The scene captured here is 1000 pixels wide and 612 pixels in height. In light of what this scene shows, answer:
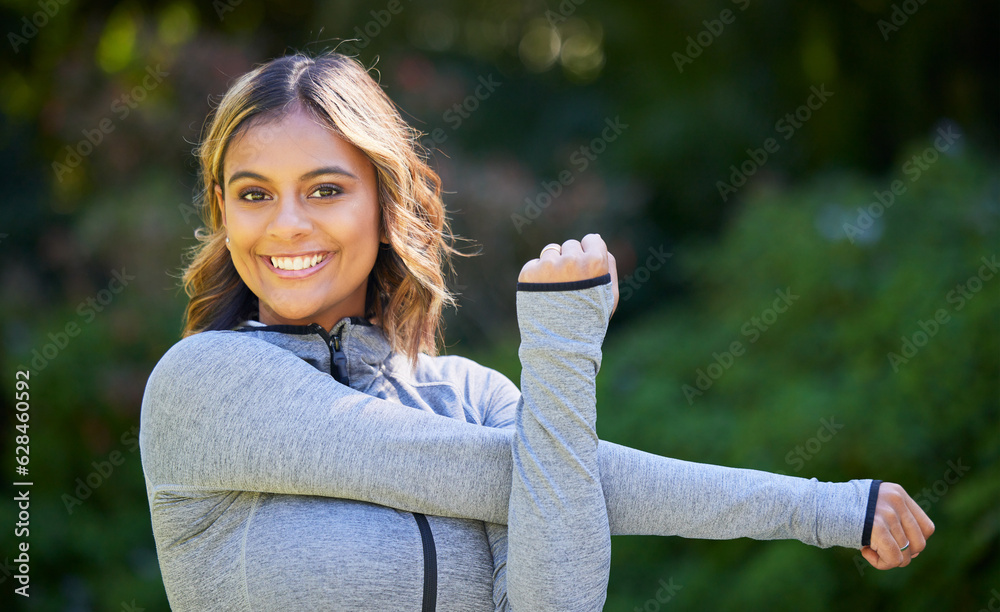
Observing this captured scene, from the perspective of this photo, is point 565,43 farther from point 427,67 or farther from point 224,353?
point 224,353

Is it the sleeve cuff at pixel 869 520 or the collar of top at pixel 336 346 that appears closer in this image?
the sleeve cuff at pixel 869 520

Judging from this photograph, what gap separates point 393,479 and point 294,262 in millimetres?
416

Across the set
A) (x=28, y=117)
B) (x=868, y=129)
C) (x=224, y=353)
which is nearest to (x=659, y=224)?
(x=868, y=129)

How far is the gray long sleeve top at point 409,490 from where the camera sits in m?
1.14

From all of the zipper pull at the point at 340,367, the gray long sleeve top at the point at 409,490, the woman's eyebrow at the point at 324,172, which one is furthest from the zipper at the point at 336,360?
the woman's eyebrow at the point at 324,172

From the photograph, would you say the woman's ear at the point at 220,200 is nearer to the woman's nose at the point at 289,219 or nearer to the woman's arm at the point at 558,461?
the woman's nose at the point at 289,219

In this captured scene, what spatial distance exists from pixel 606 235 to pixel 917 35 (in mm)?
2024

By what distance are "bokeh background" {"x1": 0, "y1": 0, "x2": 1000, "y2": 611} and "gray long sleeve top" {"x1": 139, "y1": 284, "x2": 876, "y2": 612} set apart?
1.59 metres

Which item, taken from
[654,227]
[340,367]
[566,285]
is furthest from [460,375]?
[654,227]

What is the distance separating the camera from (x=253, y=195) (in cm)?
141

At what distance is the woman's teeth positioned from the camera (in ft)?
4.61

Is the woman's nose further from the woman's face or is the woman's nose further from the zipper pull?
the zipper pull

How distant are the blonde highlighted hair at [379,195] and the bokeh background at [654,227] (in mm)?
1124

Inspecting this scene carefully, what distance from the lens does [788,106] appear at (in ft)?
17.7
